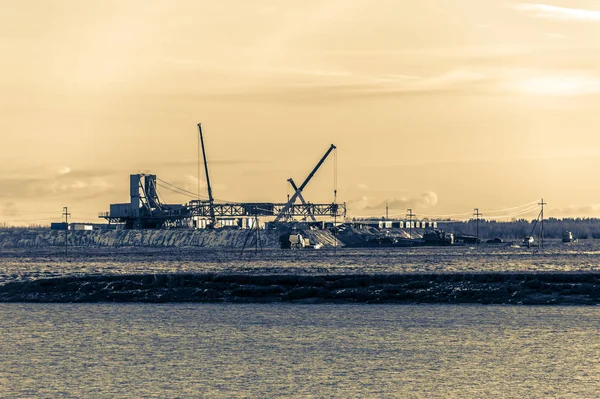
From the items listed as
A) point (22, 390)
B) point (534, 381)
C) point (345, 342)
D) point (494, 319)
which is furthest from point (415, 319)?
point (22, 390)

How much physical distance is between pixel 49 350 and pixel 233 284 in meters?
25.1

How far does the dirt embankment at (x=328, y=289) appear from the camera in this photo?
160 ft

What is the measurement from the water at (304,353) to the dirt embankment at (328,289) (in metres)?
5.64

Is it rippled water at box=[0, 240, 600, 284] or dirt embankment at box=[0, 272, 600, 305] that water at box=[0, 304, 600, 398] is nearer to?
dirt embankment at box=[0, 272, 600, 305]

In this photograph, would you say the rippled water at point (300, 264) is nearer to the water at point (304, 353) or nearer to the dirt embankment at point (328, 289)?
the dirt embankment at point (328, 289)

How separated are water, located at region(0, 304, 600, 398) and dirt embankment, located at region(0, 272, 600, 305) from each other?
5.64 meters

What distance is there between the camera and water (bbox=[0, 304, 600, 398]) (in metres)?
22.7

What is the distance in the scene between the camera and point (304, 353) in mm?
28609

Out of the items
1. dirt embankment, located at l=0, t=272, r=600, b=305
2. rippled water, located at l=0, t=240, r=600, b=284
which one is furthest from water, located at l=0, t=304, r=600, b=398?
rippled water, located at l=0, t=240, r=600, b=284

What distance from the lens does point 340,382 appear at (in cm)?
2361

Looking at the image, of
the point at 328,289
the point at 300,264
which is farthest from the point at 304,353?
the point at 300,264

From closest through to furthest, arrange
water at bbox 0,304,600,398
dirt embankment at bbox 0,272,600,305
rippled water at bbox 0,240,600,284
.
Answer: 1. water at bbox 0,304,600,398
2. dirt embankment at bbox 0,272,600,305
3. rippled water at bbox 0,240,600,284

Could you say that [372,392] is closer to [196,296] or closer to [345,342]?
[345,342]

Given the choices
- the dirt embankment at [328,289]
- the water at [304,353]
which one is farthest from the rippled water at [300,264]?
the water at [304,353]
